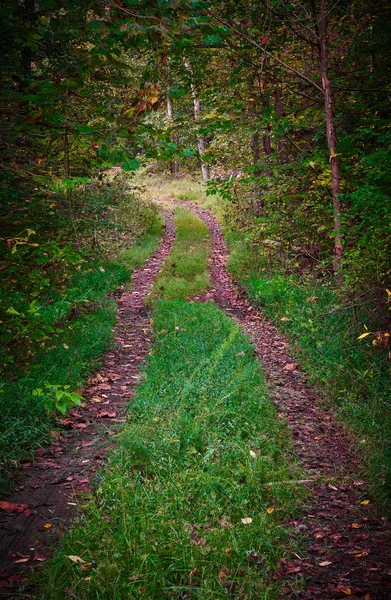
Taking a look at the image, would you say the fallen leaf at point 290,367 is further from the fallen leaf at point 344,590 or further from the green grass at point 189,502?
the fallen leaf at point 344,590

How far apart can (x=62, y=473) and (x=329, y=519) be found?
2.62 m

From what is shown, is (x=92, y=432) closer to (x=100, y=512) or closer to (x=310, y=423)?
A: (x=100, y=512)

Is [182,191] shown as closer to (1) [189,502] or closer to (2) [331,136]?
(2) [331,136]

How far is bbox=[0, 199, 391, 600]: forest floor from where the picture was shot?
296 cm

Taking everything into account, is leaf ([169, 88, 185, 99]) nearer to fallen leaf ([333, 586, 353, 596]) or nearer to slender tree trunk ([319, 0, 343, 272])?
fallen leaf ([333, 586, 353, 596])

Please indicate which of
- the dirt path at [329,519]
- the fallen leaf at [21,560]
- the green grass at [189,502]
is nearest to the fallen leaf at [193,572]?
the green grass at [189,502]

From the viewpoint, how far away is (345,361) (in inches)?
223

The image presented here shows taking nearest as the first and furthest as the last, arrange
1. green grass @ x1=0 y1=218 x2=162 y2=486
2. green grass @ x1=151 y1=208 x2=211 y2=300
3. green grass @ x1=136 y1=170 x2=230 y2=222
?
1. green grass @ x1=0 y1=218 x2=162 y2=486
2. green grass @ x1=151 y1=208 x2=211 y2=300
3. green grass @ x1=136 y1=170 x2=230 y2=222

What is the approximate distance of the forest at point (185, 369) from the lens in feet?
9.66

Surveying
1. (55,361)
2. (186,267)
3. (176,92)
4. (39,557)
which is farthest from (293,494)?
(186,267)

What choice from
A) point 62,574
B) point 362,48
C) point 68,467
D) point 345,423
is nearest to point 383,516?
point 345,423

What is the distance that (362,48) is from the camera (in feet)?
23.6

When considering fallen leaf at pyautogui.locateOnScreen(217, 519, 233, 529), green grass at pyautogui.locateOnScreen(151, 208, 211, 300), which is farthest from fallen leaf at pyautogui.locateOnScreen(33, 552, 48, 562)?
green grass at pyautogui.locateOnScreen(151, 208, 211, 300)

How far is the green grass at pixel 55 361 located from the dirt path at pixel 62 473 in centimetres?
20
